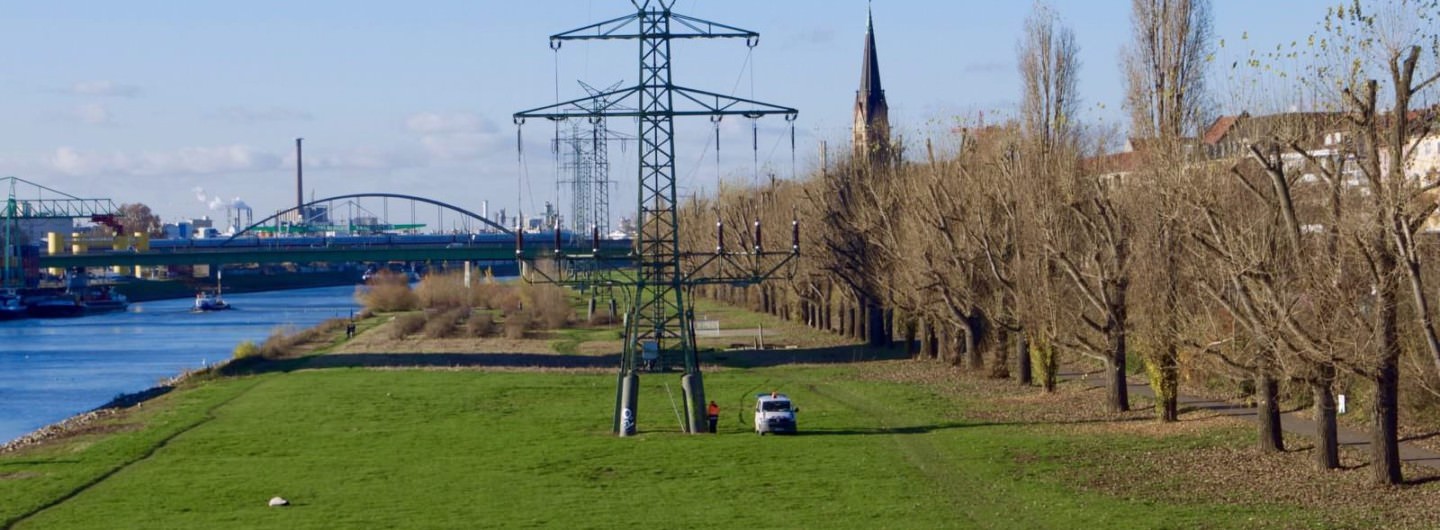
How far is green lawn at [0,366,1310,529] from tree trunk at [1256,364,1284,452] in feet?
8.52

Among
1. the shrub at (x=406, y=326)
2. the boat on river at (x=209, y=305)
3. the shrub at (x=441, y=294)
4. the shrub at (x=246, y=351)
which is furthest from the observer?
the boat on river at (x=209, y=305)

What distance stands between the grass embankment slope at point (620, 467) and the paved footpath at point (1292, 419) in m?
1.39

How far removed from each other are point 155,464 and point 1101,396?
91.5ft

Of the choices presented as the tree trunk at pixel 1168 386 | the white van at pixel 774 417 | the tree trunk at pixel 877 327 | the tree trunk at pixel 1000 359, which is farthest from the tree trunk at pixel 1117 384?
the tree trunk at pixel 877 327

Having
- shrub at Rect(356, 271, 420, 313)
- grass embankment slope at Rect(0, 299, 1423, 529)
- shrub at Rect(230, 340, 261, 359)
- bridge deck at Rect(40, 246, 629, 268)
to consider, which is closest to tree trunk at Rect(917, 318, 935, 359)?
grass embankment slope at Rect(0, 299, 1423, 529)

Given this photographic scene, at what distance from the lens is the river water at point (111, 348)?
64.6 m

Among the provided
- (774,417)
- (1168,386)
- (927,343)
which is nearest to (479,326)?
(927,343)

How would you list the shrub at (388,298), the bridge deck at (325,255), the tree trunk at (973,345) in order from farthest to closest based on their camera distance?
the shrub at (388,298) → the bridge deck at (325,255) → the tree trunk at (973,345)

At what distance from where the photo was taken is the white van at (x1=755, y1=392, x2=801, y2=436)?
1718 inches

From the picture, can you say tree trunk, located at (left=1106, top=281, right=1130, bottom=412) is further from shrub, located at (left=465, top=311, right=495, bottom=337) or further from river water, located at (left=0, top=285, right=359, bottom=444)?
shrub, located at (left=465, top=311, right=495, bottom=337)

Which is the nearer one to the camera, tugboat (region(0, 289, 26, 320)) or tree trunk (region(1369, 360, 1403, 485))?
tree trunk (region(1369, 360, 1403, 485))

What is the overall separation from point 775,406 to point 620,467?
7.28m

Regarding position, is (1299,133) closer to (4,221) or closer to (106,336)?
(106,336)

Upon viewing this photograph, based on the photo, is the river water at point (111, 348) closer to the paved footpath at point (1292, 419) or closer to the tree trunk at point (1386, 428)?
the paved footpath at point (1292, 419)
